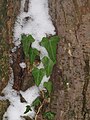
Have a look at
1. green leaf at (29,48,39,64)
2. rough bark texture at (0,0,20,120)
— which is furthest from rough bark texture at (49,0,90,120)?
rough bark texture at (0,0,20,120)

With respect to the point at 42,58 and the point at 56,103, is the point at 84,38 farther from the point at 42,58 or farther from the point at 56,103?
the point at 56,103

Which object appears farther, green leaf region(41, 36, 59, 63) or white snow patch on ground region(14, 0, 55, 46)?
white snow patch on ground region(14, 0, 55, 46)

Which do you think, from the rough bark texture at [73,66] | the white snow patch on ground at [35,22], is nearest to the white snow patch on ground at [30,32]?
the white snow patch on ground at [35,22]

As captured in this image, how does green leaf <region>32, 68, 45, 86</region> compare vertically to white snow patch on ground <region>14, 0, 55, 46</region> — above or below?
below

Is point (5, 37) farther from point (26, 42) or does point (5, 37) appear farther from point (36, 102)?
point (36, 102)

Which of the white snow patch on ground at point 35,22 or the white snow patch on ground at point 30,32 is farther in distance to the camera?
the white snow patch on ground at point 35,22

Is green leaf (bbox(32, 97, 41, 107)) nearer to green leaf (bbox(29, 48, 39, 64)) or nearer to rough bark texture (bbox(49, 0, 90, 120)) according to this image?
rough bark texture (bbox(49, 0, 90, 120))

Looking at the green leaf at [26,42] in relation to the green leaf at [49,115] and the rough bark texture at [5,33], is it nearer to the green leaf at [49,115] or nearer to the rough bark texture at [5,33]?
the rough bark texture at [5,33]
